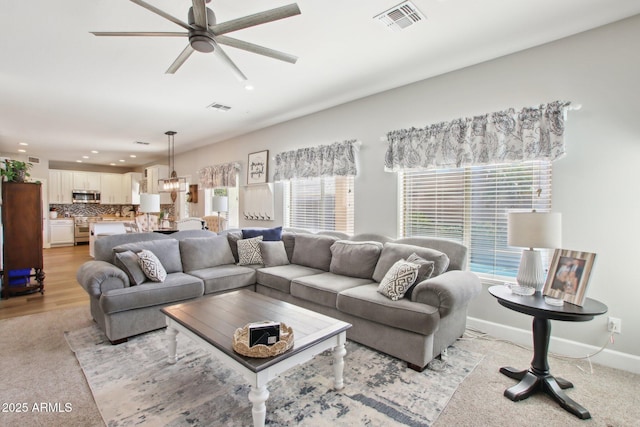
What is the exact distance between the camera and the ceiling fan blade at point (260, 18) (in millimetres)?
1796

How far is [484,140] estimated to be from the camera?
3.07 meters

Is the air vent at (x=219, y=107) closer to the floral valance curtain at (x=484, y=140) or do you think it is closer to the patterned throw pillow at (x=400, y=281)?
the floral valance curtain at (x=484, y=140)

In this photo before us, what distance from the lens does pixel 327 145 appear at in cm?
456

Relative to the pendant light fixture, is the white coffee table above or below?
below

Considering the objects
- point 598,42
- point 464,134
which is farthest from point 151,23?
point 598,42

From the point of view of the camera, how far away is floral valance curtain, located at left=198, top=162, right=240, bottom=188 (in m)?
6.30

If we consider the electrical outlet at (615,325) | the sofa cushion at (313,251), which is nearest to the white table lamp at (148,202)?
the sofa cushion at (313,251)

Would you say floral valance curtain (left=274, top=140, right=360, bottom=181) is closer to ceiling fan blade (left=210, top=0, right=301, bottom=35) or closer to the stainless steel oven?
ceiling fan blade (left=210, top=0, right=301, bottom=35)

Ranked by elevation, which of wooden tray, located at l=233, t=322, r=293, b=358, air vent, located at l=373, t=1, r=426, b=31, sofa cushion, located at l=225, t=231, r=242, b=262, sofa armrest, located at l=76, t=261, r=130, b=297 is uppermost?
Answer: air vent, located at l=373, t=1, r=426, b=31

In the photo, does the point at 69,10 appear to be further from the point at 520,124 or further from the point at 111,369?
the point at 520,124

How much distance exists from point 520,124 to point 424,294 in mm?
1844

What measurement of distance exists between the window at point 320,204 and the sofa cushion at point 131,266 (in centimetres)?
254

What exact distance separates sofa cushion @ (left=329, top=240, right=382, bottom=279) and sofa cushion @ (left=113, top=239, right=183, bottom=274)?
74.7 inches

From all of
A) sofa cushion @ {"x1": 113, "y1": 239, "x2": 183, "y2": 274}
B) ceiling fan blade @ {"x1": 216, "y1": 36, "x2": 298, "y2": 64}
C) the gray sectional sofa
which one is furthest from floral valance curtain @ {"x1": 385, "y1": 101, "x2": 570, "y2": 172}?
sofa cushion @ {"x1": 113, "y1": 239, "x2": 183, "y2": 274}
